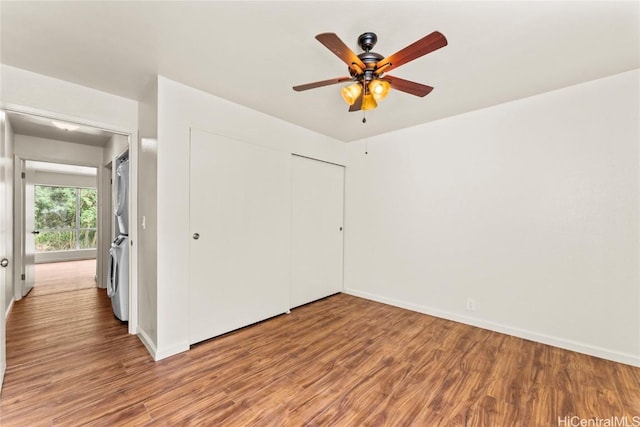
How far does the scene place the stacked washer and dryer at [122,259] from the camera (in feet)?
9.77

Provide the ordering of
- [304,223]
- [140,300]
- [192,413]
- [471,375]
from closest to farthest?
1. [192,413]
2. [471,375]
3. [140,300]
4. [304,223]

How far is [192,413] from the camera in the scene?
1702 millimetres

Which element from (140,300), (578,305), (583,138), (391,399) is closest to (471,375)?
(391,399)

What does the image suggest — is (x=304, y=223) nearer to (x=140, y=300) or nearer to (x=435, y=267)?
(x=435, y=267)

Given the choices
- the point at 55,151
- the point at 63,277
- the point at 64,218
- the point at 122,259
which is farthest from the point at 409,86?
the point at 64,218

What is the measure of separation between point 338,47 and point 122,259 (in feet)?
10.4

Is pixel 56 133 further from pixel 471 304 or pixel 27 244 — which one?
pixel 471 304

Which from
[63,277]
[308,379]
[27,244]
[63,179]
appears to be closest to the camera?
[308,379]

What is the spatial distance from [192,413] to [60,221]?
26.4 feet

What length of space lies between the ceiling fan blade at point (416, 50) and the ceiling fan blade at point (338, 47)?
0.15m

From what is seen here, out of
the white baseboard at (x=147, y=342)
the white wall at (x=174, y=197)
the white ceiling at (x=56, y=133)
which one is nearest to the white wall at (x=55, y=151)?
the white ceiling at (x=56, y=133)

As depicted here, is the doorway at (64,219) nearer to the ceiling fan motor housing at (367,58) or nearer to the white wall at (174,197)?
the white wall at (174,197)

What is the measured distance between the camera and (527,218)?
2758mm

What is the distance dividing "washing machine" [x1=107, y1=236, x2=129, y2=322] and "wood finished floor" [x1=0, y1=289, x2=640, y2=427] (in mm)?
175
